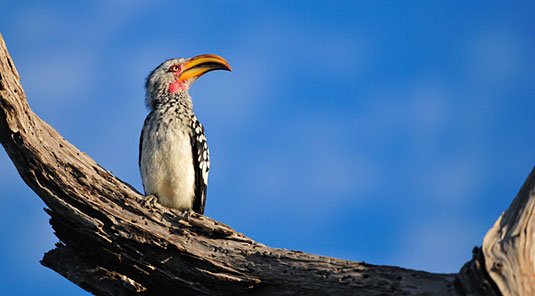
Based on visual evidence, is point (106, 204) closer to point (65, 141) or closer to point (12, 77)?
point (65, 141)

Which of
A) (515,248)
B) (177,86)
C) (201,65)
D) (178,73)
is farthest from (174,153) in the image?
(515,248)

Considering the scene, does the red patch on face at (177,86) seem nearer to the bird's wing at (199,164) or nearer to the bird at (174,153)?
the bird at (174,153)

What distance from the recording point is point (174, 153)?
6.41 meters

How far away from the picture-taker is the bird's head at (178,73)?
293 inches

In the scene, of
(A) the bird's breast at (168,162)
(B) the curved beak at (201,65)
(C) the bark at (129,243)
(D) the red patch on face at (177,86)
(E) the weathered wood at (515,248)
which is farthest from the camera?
(B) the curved beak at (201,65)

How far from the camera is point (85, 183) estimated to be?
208 inches

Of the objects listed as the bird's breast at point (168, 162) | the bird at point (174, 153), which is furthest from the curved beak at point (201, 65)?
the bird's breast at point (168, 162)

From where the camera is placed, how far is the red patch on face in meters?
7.41

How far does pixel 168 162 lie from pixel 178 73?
5.90ft

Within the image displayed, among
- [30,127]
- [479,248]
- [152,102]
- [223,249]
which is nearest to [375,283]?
[479,248]

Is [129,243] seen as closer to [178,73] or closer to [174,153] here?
[174,153]

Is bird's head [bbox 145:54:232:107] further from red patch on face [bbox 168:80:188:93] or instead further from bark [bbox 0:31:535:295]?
bark [bbox 0:31:535:295]

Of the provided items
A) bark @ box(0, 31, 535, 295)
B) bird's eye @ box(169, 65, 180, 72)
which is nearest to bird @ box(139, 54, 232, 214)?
bird's eye @ box(169, 65, 180, 72)

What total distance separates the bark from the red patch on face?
6.87 feet
